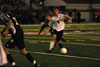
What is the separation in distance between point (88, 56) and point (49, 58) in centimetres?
159

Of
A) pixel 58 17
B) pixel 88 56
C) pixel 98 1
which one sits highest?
pixel 58 17

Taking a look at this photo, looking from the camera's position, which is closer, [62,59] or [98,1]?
[62,59]

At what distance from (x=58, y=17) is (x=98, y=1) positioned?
6187cm

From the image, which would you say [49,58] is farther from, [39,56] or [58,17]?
[58,17]

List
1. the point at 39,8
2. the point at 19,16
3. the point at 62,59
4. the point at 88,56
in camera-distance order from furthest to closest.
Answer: the point at 39,8, the point at 19,16, the point at 88,56, the point at 62,59

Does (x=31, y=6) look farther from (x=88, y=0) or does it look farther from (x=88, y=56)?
(x=88, y=56)

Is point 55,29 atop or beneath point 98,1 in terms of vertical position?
atop

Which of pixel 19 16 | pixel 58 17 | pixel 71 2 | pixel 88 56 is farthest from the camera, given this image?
pixel 71 2

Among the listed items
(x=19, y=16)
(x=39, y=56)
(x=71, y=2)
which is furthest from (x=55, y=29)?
(x=71, y=2)

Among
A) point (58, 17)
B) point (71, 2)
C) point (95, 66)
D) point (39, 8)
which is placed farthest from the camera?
point (71, 2)

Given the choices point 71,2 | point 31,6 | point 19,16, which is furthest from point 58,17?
point 71,2

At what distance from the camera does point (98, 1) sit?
75.2m

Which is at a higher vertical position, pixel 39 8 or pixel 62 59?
pixel 62 59

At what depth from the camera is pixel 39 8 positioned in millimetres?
54156
